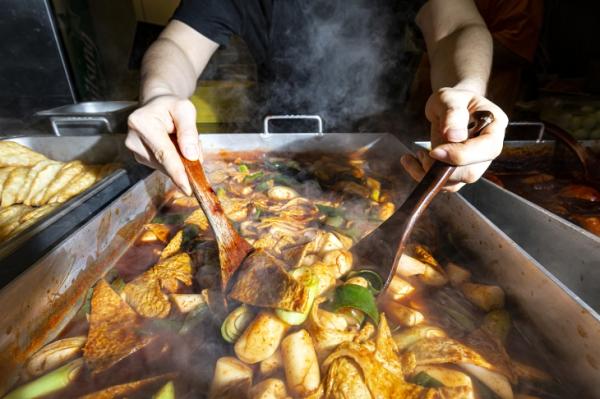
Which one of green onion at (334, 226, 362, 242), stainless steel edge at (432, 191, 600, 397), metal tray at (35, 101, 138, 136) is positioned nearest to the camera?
stainless steel edge at (432, 191, 600, 397)

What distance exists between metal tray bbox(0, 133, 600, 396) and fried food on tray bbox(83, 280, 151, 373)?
0.61 ft

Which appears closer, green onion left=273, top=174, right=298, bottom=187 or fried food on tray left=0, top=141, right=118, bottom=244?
fried food on tray left=0, top=141, right=118, bottom=244

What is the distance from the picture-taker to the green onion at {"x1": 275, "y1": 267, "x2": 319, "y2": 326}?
1.31m

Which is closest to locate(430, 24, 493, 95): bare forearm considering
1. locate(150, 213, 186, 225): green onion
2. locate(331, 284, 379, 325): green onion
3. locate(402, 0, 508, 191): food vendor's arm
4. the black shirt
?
locate(402, 0, 508, 191): food vendor's arm

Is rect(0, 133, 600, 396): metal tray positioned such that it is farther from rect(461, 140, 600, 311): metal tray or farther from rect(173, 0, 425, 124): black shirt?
rect(173, 0, 425, 124): black shirt

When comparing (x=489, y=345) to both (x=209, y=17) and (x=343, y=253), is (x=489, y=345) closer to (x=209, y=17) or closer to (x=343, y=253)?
(x=343, y=253)

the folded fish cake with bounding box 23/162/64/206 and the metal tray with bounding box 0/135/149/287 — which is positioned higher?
the metal tray with bounding box 0/135/149/287

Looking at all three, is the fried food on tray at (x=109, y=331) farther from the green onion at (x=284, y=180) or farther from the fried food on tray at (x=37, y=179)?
the green onion at (x=284, y=180)

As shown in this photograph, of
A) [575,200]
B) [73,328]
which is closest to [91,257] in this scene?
[73,328]

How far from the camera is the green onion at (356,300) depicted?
1.35 m

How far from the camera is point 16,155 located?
2.72 metres

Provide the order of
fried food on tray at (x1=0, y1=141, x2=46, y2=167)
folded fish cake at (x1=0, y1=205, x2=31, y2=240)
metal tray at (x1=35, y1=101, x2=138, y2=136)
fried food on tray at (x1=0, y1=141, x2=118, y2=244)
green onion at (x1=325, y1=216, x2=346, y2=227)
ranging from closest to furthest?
1. folded fish cake at (x1=0, y1=205, x2=31, y2=240)
2. green onion at (x1=325, y1=216, x2=346, y2=227)
3. fried food on tray at (x1=0, y1=141, x2=118, y2=244)
4. fried food on tray at (x1=0, y1=141, x2=46, y2=167)
5. metal tray at (x1=35, y1=101, x2=138, y2=136)

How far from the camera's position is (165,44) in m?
2.56

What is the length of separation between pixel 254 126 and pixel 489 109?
3.44 metres
